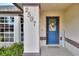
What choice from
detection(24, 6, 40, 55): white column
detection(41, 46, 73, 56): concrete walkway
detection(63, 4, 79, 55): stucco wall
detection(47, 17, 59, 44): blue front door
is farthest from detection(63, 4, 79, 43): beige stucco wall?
detection(47, 17, 59, 44): blue front door

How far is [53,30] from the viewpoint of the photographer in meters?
12.5

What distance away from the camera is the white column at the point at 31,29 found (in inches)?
295

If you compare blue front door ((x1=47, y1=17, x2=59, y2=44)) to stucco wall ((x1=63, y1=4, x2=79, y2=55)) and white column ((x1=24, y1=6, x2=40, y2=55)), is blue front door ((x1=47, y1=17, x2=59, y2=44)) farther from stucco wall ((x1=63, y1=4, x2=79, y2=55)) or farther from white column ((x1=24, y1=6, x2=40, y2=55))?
white column ((x1=24, y1=6, x2=40, y2=55))

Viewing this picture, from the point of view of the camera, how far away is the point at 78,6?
294 inches

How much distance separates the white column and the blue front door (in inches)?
193

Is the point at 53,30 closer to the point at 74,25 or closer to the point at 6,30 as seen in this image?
the point at 6,30

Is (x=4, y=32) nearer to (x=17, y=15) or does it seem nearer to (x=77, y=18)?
(x=17, y=15)

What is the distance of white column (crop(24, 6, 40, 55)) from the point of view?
7492 mm

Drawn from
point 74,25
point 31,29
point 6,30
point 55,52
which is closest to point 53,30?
point 55,52

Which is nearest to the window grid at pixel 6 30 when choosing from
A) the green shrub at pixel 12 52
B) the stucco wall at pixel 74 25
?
the green shrub at pixel 12 52

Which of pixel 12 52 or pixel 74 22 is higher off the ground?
pixel 74 22

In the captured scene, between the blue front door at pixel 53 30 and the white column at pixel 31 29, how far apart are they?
490cm

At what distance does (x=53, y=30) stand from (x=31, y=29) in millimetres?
5154

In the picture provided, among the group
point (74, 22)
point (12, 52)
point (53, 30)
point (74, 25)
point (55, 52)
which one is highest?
point (74, 22)
